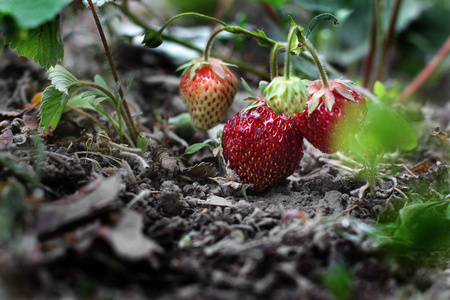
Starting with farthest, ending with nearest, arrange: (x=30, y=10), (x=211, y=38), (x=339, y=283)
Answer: (x=211, y=38), (x=30, y=10), (x=339, y=283)

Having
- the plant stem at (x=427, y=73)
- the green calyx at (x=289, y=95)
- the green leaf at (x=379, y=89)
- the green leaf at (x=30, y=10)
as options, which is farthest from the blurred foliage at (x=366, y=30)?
the green leaf at (x=30, y=10)

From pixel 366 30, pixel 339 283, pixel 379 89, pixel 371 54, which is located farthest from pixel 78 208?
pixel 366 30

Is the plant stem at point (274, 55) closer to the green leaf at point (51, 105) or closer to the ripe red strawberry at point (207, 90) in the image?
the ripe red strawberry at point (207, 90)

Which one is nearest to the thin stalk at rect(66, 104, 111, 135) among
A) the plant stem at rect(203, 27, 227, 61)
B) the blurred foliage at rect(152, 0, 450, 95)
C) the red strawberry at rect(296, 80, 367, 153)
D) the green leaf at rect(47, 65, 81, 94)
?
the green leaf at rect(47, 65, 81, 94)

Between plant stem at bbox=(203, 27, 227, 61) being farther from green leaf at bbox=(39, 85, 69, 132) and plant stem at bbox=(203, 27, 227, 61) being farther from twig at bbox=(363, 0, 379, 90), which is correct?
twig at bbox=(363, 0, 379, 90)

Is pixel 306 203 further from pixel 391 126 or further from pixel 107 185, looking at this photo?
pixel 107 185

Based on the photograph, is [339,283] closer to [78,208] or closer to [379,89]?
[78,208]

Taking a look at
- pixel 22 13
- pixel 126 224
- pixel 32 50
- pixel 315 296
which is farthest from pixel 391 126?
pixel 32 50
